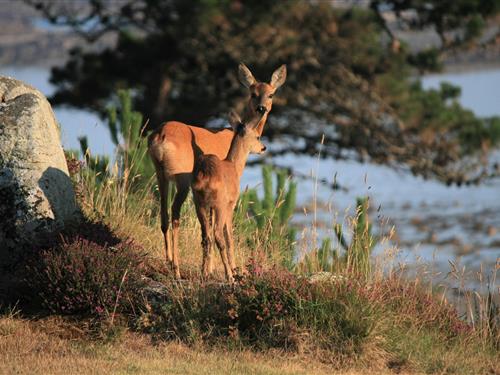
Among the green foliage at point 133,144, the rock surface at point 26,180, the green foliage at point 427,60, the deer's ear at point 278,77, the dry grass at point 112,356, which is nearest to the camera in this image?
the dry grass at point 112,356

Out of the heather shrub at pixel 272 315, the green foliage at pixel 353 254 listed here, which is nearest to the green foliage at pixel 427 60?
the green foliage at pixel 353 254

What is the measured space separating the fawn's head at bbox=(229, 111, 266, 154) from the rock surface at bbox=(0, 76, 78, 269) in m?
1.89

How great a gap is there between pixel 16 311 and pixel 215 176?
2347 millimetres

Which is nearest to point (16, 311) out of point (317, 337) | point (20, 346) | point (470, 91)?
point (20, 346)

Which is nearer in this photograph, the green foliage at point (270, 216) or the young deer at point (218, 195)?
the young deer at point (218, 195)

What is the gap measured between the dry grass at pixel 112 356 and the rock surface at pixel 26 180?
1.01 metres

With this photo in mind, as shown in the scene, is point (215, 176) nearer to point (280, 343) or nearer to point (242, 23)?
point (280, 343)

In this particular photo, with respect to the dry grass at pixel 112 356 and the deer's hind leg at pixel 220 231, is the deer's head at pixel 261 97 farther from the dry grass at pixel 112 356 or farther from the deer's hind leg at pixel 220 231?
the dry grass at pixel 112 356

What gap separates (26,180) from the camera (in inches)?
426

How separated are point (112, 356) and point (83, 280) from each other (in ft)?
3.90

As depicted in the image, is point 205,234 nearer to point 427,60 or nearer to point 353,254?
point 353,254

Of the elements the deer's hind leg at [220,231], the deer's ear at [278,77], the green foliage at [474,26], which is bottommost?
the deer's hind leg at [220,231]

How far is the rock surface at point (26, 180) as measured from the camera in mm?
10820

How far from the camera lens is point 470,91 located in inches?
3270
